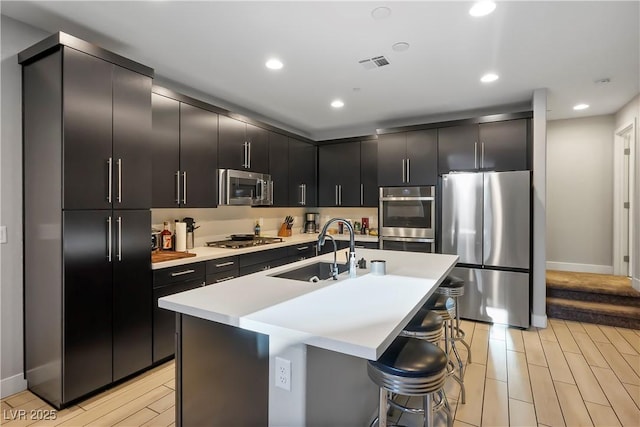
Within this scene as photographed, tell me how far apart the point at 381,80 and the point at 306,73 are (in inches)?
30.6

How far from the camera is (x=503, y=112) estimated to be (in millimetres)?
4250

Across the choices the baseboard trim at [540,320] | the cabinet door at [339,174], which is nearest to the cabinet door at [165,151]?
the cabinet door at [339,174]

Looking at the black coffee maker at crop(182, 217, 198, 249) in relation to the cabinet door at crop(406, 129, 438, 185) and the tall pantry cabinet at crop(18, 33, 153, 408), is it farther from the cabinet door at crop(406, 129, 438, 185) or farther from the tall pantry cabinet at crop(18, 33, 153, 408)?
the cabinet door at crop(406, 129, 438, 185)

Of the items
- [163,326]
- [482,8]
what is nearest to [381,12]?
[482,8]

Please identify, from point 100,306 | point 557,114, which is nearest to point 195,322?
point 100,306

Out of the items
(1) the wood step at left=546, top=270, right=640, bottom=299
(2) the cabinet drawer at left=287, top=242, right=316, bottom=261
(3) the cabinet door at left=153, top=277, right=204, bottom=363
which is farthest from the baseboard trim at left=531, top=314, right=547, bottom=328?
(3) the cabinet door at left=153, top=277, right=204, bottom=363

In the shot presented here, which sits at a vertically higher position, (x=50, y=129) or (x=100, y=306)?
(x=50, y=129)

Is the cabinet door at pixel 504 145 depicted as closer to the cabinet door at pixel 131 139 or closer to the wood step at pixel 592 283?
the wood step at pixel 592 283

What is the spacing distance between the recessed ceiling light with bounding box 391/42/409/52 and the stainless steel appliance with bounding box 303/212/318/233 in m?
3.39

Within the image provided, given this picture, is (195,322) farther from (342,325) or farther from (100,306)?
(100,306)

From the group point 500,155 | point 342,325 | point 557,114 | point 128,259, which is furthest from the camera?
point 557,114

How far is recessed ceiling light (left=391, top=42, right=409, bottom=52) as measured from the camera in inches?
101

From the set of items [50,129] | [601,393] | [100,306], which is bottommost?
[601,393]

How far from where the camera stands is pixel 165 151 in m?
3.02
